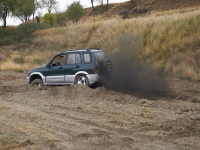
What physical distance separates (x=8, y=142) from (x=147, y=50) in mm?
16338

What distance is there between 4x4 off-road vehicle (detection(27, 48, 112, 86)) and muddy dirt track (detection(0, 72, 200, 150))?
0.94 metres

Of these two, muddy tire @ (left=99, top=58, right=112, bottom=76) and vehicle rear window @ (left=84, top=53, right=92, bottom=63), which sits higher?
vehicle rear window @ (left=84, top=53, right=92, bottom=63)

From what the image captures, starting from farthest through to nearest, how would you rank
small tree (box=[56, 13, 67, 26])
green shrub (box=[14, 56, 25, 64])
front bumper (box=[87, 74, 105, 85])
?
small tree (box=[56, 13, 67, 26]), green shrub (box=[14, 56, 25, 64]), front bumper (box=[87, 74, 105, 85])

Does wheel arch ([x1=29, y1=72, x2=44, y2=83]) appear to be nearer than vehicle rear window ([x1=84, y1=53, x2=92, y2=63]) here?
No

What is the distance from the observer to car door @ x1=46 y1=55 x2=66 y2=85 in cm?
1543

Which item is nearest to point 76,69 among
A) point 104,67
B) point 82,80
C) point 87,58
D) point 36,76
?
point 82,80

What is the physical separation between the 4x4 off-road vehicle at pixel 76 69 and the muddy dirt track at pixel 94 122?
94 cm

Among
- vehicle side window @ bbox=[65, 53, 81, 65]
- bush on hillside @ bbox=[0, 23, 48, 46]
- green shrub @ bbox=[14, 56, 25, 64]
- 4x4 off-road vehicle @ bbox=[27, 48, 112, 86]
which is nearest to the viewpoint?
4x4 off-road vehicle @ bbox=[27, 48, 112, 86]

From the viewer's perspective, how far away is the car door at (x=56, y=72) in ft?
50.6

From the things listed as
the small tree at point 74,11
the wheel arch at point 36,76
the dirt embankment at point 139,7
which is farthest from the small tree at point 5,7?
the wheel arch at point 36,76

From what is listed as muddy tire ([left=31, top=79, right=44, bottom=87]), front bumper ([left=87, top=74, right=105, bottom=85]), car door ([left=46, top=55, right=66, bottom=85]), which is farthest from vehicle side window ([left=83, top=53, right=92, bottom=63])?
muddy tire ([left=31, top=79, right=44, bottom=87])

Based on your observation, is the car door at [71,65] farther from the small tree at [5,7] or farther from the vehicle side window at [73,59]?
the small tree at [5,7]

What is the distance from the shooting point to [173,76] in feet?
61.3

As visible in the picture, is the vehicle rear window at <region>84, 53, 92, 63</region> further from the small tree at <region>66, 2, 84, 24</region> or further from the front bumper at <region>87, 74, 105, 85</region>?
the small tree at <region>66, 2, 84, 24</region>
